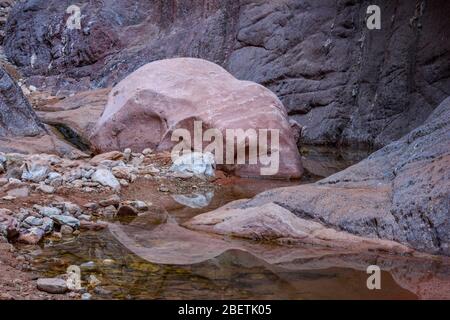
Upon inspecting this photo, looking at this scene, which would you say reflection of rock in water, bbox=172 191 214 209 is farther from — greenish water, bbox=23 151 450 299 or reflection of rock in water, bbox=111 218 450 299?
reflection of rock in water, bbox=111 218 450 299

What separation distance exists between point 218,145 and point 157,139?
2.91 feet

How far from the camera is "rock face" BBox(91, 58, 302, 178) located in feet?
22.5

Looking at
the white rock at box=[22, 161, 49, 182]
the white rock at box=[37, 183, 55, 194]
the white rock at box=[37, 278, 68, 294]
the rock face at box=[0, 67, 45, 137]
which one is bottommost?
the white rock at box=[37, 278, 68, 294]

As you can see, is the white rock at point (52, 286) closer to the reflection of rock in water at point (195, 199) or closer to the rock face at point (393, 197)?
the rock face at point (393, 197)

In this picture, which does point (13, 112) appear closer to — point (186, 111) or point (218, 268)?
point (186, 111)

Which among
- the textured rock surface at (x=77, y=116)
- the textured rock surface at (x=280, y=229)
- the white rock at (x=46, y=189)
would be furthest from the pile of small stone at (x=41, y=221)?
the textured rock surface at (x=77, y=116)

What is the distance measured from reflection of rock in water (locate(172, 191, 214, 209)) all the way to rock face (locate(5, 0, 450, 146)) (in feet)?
14.1

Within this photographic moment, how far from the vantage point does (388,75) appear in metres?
9.55

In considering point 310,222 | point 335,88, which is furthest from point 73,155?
point 335,88

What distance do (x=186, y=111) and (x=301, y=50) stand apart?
15.3 feet

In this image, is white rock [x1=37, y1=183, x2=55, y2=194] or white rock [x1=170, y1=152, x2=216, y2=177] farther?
white rock [x1=170, y1=152, x2=216, y2=177]

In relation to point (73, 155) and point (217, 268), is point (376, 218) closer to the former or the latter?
point (217, 268)

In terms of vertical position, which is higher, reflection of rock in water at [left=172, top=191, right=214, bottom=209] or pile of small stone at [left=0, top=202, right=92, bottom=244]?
pile of small stone at [left=0, top=202, right=92, bottom=244]

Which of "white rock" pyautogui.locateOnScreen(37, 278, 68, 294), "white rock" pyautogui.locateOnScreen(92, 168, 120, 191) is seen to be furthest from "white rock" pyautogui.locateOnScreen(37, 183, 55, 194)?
"white rock" pyautogui.locateOnScreen(37, 278, 68, 294)
